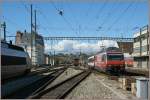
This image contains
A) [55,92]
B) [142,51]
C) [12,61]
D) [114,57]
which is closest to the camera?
[55,92]

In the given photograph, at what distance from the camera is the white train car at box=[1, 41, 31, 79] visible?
94.9ft

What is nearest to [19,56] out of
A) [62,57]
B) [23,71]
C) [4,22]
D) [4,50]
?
[23,71]

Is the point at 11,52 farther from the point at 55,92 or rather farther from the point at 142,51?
the point at 142,51

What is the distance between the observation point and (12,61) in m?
32.4

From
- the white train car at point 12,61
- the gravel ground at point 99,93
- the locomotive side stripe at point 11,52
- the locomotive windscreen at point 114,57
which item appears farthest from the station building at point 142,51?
the gravel ground at point 99,93

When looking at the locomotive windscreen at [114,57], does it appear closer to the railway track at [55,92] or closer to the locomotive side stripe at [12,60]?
the locomotive side stripe at [12,60]

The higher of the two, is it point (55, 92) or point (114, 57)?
point (114, 57)

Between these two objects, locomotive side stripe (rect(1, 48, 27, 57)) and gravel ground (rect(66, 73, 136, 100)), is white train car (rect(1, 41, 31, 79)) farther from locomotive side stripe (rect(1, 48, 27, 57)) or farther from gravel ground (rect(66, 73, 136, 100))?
gravel ground (rect(66, 73, 136, 100))

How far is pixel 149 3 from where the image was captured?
13.6 m

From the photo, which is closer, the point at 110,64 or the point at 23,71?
the point at 23,71

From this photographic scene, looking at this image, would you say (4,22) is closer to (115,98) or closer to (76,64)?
(115,98)

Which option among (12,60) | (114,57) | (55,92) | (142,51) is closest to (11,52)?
(12,60)

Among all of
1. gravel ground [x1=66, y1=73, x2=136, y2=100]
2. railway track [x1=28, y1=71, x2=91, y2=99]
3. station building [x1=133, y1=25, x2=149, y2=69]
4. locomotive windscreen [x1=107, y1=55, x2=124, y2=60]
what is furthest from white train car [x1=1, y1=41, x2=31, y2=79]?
station building [x1=133, y1=25, x2=149, y2=69]

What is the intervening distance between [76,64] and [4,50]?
251ft
